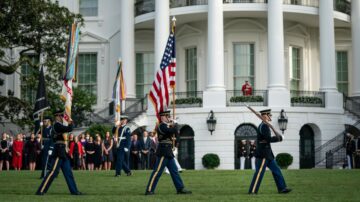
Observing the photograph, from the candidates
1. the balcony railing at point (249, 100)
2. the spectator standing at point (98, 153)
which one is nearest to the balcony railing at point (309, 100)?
the balcony railing at point (249, 100)

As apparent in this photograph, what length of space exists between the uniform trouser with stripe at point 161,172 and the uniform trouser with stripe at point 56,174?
5.76 ft

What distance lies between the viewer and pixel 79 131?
40.8 metres

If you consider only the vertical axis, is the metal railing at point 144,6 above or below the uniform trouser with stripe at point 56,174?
above

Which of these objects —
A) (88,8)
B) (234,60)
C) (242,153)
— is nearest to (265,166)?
(242,153)

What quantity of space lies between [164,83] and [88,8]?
24.1m

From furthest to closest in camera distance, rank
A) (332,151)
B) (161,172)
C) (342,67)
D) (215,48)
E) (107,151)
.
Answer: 1. (342,67)
2. (215,48)
3. (332,151)
4. (107,151)
5. (161,172)

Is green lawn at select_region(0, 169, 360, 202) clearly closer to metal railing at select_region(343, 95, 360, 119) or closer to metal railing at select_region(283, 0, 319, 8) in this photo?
metal railing at select_region(343, 95, 360, 119)

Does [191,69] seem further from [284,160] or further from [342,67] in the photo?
[342,67]

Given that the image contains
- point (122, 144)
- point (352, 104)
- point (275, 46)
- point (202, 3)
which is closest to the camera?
point (122, 144)

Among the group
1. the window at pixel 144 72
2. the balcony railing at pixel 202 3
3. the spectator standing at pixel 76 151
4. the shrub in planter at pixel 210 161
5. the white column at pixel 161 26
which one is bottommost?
the shrub in planter at pixel 210 161

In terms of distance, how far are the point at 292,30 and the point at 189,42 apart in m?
6.01

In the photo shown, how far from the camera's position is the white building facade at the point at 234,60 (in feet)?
129

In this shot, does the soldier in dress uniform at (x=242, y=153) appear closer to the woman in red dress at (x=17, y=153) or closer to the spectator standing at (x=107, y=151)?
the spectator standing at (x=107, y=151)

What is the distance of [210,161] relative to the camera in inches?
1501
